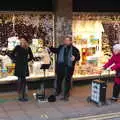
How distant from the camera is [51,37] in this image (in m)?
12.3

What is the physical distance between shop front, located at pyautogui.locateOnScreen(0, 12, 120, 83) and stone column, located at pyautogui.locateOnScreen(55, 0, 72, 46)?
11.6 inches

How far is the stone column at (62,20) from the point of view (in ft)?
38.9

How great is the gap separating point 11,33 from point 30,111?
2800mm

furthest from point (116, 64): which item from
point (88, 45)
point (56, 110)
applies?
point (88, 45)

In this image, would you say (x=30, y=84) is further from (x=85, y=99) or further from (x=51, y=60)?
(x=85, y=99)

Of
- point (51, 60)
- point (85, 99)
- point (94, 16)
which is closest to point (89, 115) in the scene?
point (85, 99)

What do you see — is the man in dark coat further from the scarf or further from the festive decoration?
the festive decoration

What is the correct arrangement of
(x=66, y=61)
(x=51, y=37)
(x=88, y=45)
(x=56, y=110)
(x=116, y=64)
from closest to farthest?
(x=56, y=110), (x=116, y=64), (x=66, y=61), (x=51, y=37), (x=88, y=45)

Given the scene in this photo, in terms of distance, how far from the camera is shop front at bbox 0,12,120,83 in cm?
1177

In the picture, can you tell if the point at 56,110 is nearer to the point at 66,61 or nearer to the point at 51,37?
the point at 66,61

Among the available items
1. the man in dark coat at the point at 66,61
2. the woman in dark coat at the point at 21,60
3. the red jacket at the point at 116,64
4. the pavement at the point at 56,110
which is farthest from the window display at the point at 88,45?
the woman in dark coat at the point at 21,60

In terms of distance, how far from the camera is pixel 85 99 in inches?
440

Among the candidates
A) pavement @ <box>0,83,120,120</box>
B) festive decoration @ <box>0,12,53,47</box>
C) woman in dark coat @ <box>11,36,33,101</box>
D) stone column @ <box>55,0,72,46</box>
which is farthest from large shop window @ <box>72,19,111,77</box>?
woman in dark coat @ <box>11,36,33,101</box>

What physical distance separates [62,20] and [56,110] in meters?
3.03
